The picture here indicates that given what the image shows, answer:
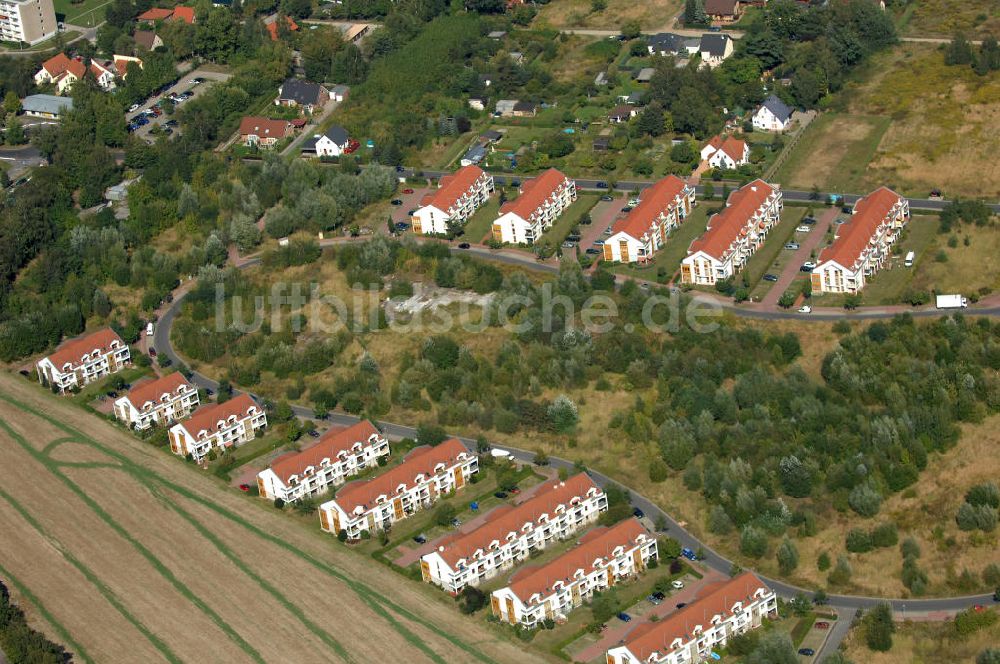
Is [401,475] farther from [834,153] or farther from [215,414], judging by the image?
[834,153]

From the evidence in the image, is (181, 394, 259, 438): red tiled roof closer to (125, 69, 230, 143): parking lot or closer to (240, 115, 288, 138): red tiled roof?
(240, 115, 288, 138): red tiled roof

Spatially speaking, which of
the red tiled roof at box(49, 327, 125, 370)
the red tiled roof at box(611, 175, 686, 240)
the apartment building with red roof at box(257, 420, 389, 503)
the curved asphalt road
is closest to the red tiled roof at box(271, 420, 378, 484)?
the apartment building with red roof at box(257, 420, 389, 503)

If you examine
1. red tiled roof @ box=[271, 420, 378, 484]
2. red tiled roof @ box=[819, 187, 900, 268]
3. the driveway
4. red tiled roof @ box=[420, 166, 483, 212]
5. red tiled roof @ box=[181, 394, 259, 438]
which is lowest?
red tiled roof @ box=[181, 394, 259, 438]

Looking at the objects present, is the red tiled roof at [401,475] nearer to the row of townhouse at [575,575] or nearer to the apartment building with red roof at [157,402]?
the row of townhouse at [575,575]

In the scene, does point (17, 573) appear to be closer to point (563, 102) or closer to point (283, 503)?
point (283, 503)

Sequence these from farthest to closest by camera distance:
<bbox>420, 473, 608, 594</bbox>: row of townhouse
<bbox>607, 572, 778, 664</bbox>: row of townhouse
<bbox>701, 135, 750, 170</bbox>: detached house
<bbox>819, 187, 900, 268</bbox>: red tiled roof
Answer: <bbox>701, 135, 750, 170</bbox>: detached house
<bbox>819, 187, 900, 268</bbox>: red tiled roof
<bbox>420, 473, 608, 594</bbox>: row of townhouse
<bbox>607, 572, 778, 664</bbox>: row of townhouse

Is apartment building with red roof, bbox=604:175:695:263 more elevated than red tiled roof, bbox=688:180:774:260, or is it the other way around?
red tiled roof, bbox=688:180:774:260

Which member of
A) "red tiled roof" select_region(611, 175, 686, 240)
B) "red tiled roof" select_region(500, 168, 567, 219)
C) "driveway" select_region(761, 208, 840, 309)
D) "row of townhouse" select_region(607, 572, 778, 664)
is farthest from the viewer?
"red tiled roof" select_region(500, 168, 567, 219)

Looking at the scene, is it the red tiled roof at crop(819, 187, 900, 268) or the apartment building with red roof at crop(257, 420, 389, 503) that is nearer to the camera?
the apartment building with red roof at crop(257, 420, 389, 503)
